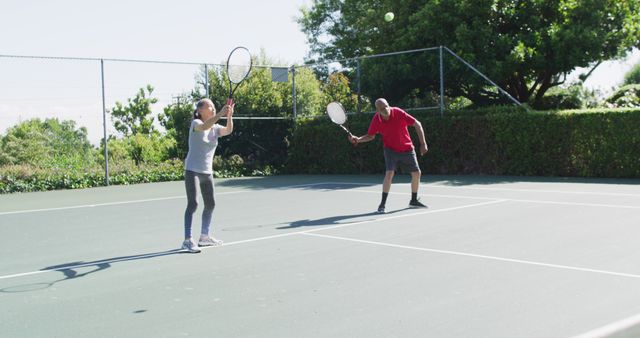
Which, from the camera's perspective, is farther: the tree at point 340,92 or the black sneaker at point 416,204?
the tree at point 340,92

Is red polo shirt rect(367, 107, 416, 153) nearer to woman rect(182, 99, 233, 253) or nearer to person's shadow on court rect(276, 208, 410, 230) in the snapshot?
person's shadow on court rect(276, 208, 410, 230)

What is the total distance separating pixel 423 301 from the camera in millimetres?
4969

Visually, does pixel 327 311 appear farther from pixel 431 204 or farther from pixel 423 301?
pixel 431 204

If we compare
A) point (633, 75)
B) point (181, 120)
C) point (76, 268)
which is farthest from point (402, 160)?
point (633, 75)

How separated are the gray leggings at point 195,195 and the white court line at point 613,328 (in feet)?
15.2

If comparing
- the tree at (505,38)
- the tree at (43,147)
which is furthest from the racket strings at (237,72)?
the tree at (505,38)

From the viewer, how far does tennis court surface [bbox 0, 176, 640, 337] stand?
4.49 metres

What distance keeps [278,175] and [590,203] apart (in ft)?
38.6

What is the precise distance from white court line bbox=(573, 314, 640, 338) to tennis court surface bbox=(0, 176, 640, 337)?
0.01 m

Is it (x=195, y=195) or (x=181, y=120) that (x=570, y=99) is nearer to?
(x=181, y=120)

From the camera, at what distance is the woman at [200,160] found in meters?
7.42

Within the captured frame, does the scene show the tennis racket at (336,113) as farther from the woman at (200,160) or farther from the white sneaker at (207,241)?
the white sneaker at (207,241)

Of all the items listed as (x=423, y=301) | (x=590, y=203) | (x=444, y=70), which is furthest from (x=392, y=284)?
(x=444, y=70)

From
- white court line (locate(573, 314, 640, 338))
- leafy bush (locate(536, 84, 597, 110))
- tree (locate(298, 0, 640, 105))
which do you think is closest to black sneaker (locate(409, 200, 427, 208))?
white court line (locate(573, 314, 640, 338))
